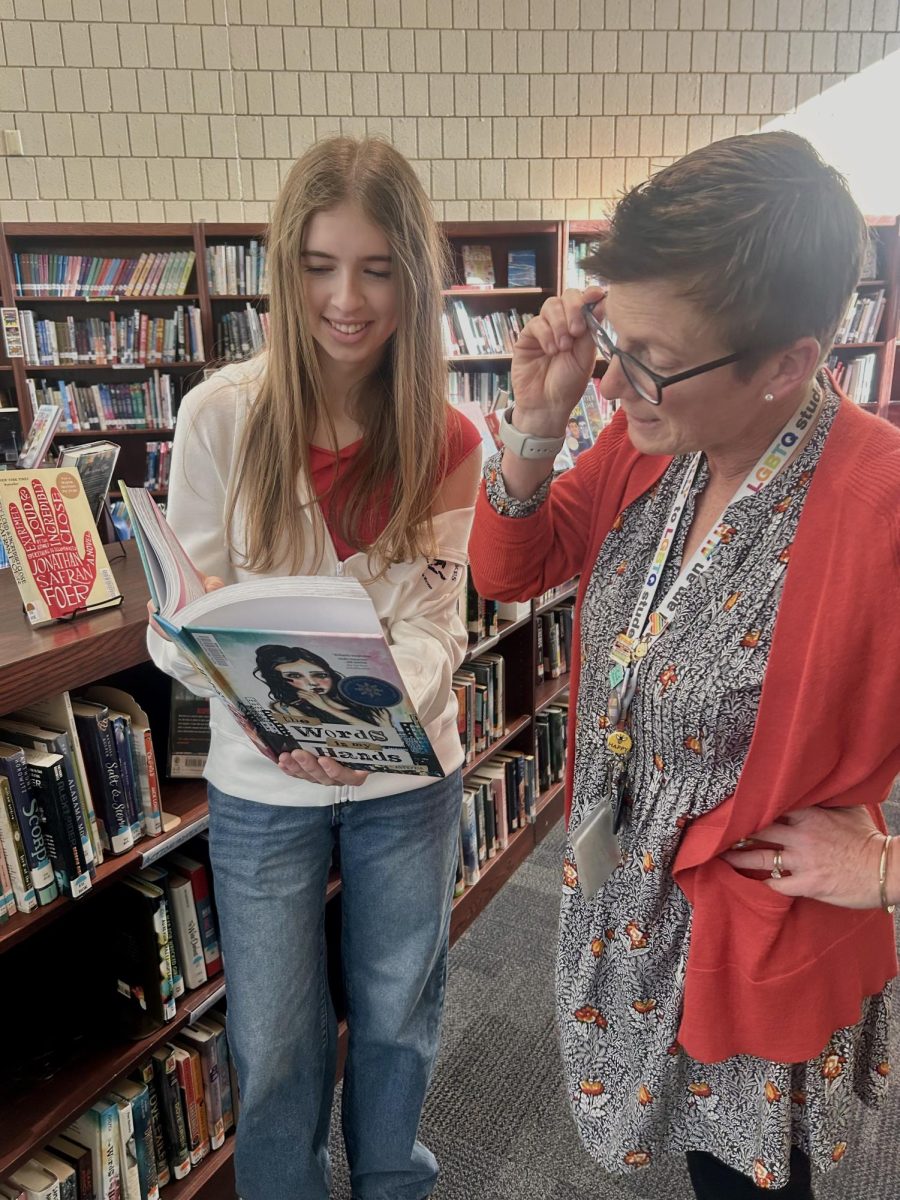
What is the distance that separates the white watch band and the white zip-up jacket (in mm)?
316

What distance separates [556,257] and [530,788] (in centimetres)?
380

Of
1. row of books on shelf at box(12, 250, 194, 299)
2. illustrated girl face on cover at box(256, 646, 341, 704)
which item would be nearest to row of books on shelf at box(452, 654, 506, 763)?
illustrated girl face on cover at box(256, 646, 341, 704)

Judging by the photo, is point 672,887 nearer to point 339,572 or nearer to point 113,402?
point 339,572

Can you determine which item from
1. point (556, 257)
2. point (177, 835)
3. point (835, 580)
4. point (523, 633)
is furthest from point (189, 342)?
point (835, 580)

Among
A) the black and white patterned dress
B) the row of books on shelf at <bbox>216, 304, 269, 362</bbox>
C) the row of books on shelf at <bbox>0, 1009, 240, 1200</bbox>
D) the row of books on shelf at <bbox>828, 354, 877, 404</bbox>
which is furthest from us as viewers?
the row of books on shelf at <bbox>828, 354, 877, 404</bbox>

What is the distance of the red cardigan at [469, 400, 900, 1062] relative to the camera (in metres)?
0.85

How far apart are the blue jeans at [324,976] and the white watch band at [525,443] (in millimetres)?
592

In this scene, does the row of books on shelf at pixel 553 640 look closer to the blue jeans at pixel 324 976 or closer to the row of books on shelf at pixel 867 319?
the blue jeans at pixel 324 976

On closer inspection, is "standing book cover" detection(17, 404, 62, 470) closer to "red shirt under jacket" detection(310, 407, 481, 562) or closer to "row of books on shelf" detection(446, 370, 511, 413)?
"red shirt under jacket" detection(310, 407, 481, 562)

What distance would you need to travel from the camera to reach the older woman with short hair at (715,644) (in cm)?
81

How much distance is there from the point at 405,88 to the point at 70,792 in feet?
19.2

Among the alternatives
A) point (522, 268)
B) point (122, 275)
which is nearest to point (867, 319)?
point (522, 268)

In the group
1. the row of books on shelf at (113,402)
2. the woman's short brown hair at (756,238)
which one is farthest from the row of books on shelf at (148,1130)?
the row of books on shelf at (113,402)

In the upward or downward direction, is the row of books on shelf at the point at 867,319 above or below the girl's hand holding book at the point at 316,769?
above
